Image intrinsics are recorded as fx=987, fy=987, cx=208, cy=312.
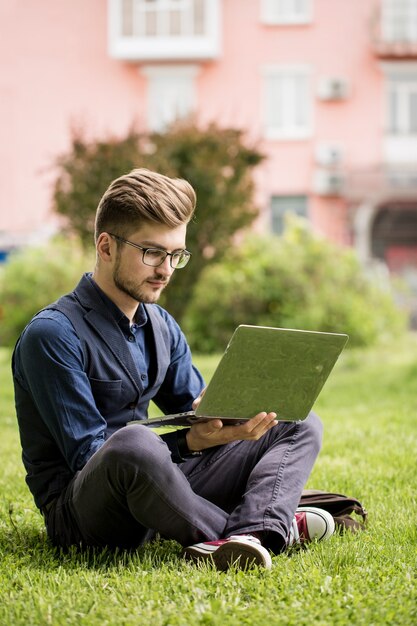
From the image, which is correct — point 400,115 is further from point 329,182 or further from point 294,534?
point 294,534

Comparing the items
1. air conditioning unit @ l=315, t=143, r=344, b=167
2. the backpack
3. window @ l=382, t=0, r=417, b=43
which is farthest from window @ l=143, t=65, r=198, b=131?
the backpack

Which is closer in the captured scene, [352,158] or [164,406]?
[164,406]

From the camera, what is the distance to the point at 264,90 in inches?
903

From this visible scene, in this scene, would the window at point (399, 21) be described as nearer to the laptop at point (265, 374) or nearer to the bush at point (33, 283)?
the bush at point (33, 283)

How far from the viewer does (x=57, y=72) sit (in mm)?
22969

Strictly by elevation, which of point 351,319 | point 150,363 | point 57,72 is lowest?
point 351,319

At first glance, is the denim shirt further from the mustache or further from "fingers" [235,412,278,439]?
"fingers" [235,412,278,439]

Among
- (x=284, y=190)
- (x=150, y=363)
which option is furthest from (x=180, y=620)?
(x=284, y=190)

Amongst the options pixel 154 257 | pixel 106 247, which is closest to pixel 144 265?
pixel 154 257

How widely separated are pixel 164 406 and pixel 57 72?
20.4m

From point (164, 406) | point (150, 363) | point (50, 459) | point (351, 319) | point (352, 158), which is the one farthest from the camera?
point (352, 158)

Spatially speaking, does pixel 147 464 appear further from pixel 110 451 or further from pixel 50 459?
pixel 50 459

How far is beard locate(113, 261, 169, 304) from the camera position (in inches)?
131

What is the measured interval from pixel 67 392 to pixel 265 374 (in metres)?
0.63
